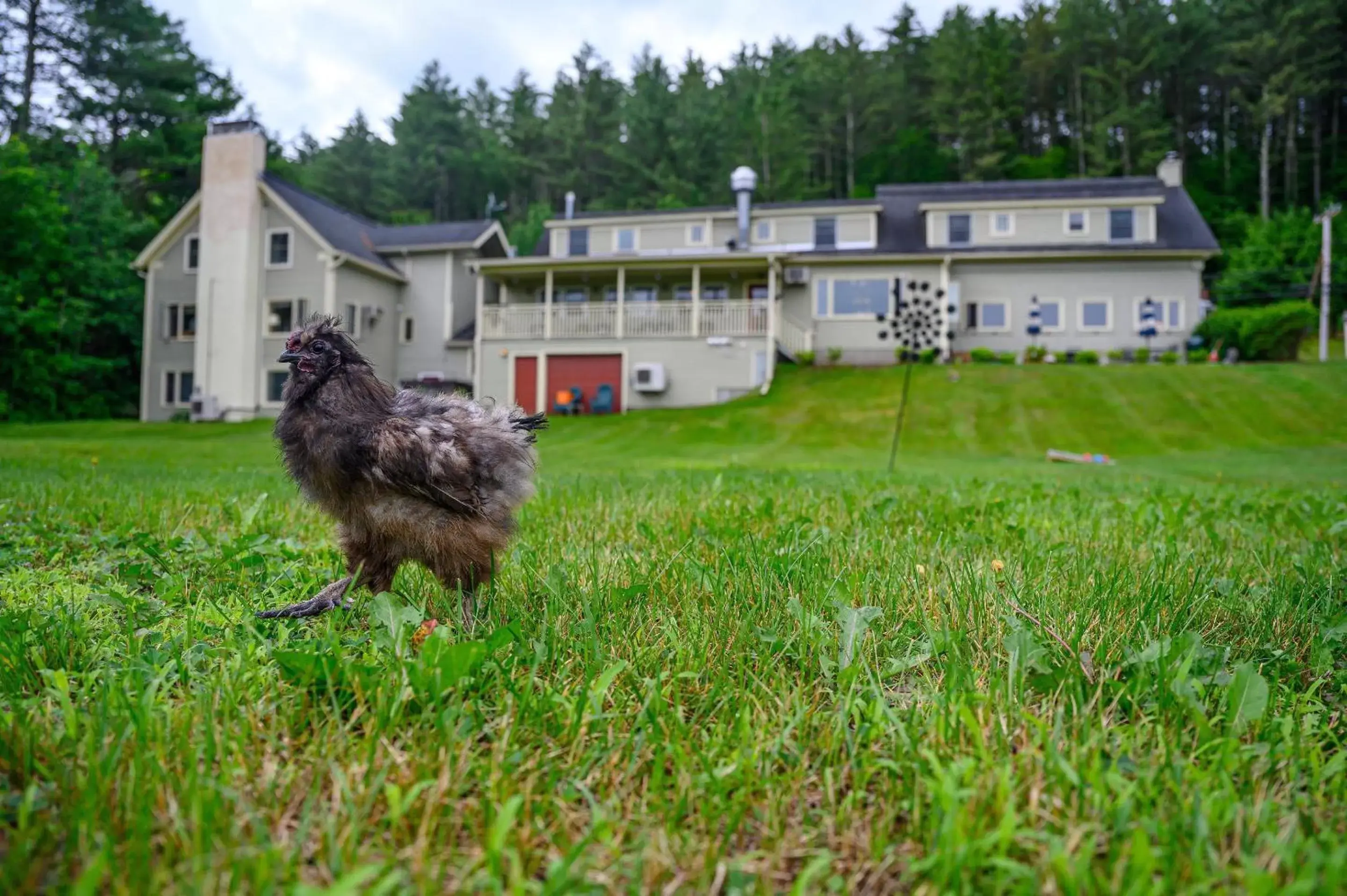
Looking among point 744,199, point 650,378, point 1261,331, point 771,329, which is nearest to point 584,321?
point 650,378

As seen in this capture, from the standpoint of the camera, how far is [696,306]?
25.8 m

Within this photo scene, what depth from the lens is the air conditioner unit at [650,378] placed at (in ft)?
82.4

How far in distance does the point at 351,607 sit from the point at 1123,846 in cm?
215

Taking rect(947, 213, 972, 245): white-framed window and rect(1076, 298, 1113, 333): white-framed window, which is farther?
rect(947, 213, 972, 245): white-framed window

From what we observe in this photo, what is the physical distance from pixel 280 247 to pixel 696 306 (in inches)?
578

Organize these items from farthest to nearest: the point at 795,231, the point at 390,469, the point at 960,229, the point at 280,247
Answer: the point at 795,231 → the point at 960,229 → the point at 280,247 → the point at 390,469

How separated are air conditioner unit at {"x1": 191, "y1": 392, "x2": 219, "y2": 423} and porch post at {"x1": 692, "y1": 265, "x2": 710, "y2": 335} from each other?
16122 millimetres

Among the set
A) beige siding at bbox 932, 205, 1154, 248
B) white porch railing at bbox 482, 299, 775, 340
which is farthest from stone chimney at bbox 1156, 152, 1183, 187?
white porch railing at bbox 482, 299, 775, 340

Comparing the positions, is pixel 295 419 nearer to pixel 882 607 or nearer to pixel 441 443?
pixel 441 443

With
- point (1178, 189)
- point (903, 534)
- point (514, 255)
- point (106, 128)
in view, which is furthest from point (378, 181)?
point (903, 534)

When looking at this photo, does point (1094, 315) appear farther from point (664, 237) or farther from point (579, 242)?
point (579, 242)

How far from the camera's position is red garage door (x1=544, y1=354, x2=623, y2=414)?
86.0ft

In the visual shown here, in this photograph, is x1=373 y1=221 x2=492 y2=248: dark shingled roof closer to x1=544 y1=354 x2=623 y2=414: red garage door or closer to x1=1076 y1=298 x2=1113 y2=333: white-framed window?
x1=544 y1=354 x2=623 y2=414: red garage door

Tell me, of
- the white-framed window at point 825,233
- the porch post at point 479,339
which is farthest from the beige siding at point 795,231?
the porch post at point 479,339
